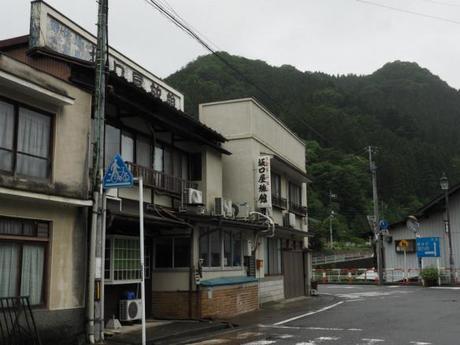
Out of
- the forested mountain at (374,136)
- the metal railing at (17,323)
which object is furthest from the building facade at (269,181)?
the forested mountain at (374,136)

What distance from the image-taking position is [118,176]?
12.1 metres

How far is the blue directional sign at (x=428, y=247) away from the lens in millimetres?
36094

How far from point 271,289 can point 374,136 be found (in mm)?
80944

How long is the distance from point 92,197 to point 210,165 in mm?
7599

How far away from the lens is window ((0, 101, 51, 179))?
11125 millimetres

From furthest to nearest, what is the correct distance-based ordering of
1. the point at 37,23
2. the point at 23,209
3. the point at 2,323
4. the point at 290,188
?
the point at 290,188
the point at 37,23
the point at 23,209
the point at 2,323

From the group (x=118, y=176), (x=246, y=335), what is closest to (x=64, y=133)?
(x=118, y=176)

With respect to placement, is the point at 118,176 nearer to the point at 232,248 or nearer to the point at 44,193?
the point at 44,193

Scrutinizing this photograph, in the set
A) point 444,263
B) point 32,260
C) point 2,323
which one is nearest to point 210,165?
point 32,260

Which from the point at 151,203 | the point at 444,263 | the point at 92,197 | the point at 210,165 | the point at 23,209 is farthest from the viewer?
the point at 444,263

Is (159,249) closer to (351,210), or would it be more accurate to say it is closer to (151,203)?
(151,203)

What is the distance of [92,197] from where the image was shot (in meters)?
12.6

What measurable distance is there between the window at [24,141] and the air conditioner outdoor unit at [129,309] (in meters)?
4.58

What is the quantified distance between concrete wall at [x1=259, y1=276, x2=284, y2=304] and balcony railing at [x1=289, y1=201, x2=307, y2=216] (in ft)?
13.4
